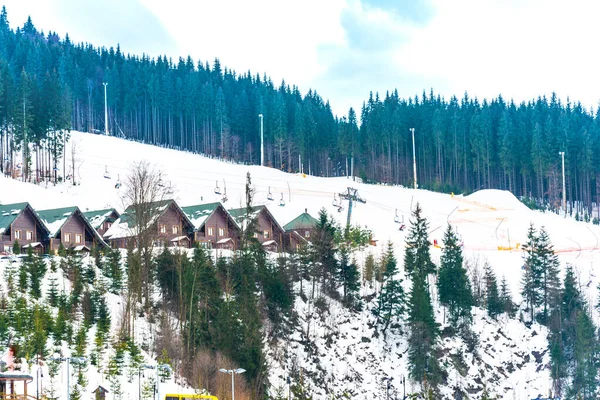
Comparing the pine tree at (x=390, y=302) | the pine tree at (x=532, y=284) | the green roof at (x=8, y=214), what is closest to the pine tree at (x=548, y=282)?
the pine tree at (x=532, y=284)

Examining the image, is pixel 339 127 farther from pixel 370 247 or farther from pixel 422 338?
pixel 422 338

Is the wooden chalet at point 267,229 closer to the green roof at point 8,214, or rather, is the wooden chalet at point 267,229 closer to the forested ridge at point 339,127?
the green roof at point 8,214

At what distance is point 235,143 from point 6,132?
44781mm

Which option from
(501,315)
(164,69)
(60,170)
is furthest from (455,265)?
(164,69)

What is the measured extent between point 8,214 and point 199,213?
1773 cm

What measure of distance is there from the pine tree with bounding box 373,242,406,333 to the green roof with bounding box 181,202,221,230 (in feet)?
57.7

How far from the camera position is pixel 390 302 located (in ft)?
235

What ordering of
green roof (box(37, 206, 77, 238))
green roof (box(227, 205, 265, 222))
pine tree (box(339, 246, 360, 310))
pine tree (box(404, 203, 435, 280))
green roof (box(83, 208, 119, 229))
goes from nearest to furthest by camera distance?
pine tree (box(339, 246, 360, 310))
green roof (box(37, 206, 77, 238))
pine tree (box(404, 203, 435, 280))
green roof (box(83, 208, 119, 229))
green roof (box(227, 205, 265, 222))

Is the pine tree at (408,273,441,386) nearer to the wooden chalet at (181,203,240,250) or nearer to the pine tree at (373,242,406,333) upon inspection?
the pine tree at (373,242,406,333)

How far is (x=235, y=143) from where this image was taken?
146375 mm

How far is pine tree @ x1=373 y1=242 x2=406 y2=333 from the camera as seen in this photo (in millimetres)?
71250

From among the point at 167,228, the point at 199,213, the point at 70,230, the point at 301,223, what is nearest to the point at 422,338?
the point at 167,228

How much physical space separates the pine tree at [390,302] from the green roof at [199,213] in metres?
17.6

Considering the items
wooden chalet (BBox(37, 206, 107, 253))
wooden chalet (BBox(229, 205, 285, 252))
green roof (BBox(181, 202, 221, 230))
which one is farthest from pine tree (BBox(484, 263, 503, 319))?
wooden chalet (BBox(37, 206, 107, 253))
